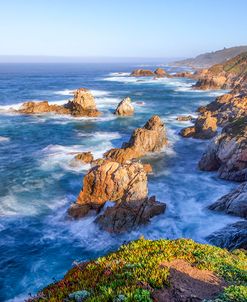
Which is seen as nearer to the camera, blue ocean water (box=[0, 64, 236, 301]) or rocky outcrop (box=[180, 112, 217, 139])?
blue ocean water (box=[0, 64, 236, 301])

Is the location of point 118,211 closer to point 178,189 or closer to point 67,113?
point 178,189

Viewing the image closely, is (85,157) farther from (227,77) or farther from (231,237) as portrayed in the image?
(227,77)

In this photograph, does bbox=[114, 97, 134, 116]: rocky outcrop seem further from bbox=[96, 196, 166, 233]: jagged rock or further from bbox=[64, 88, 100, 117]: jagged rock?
bbox=[96, 196, 166, 233]: jagged rock

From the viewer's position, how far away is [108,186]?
27719 millimetres

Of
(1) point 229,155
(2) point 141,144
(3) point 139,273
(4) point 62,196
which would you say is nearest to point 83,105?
(2) point 141,144

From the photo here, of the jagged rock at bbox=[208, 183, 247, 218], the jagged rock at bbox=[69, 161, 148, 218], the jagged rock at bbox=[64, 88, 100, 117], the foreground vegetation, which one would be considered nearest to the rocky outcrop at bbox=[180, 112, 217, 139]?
the jagged rock at bbox=[64, 88, 100, 117]

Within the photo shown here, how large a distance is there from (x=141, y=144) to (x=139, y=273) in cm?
3169

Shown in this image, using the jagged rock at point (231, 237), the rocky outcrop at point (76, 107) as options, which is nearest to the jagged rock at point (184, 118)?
the rocky outcrop at point (76, 107)

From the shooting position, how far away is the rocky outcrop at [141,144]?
3984 cm

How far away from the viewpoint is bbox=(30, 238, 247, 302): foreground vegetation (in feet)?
34.9

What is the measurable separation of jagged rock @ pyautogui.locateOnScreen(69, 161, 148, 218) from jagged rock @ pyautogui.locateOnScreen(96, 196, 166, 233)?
0.88 meters

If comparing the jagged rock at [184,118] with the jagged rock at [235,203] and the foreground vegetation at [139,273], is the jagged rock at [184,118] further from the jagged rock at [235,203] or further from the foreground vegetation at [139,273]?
the foreground vegetation at [139,273]

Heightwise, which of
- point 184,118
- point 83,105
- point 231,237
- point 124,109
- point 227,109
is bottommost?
point 231,237

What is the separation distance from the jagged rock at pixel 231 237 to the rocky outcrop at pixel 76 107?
47.2 metres
